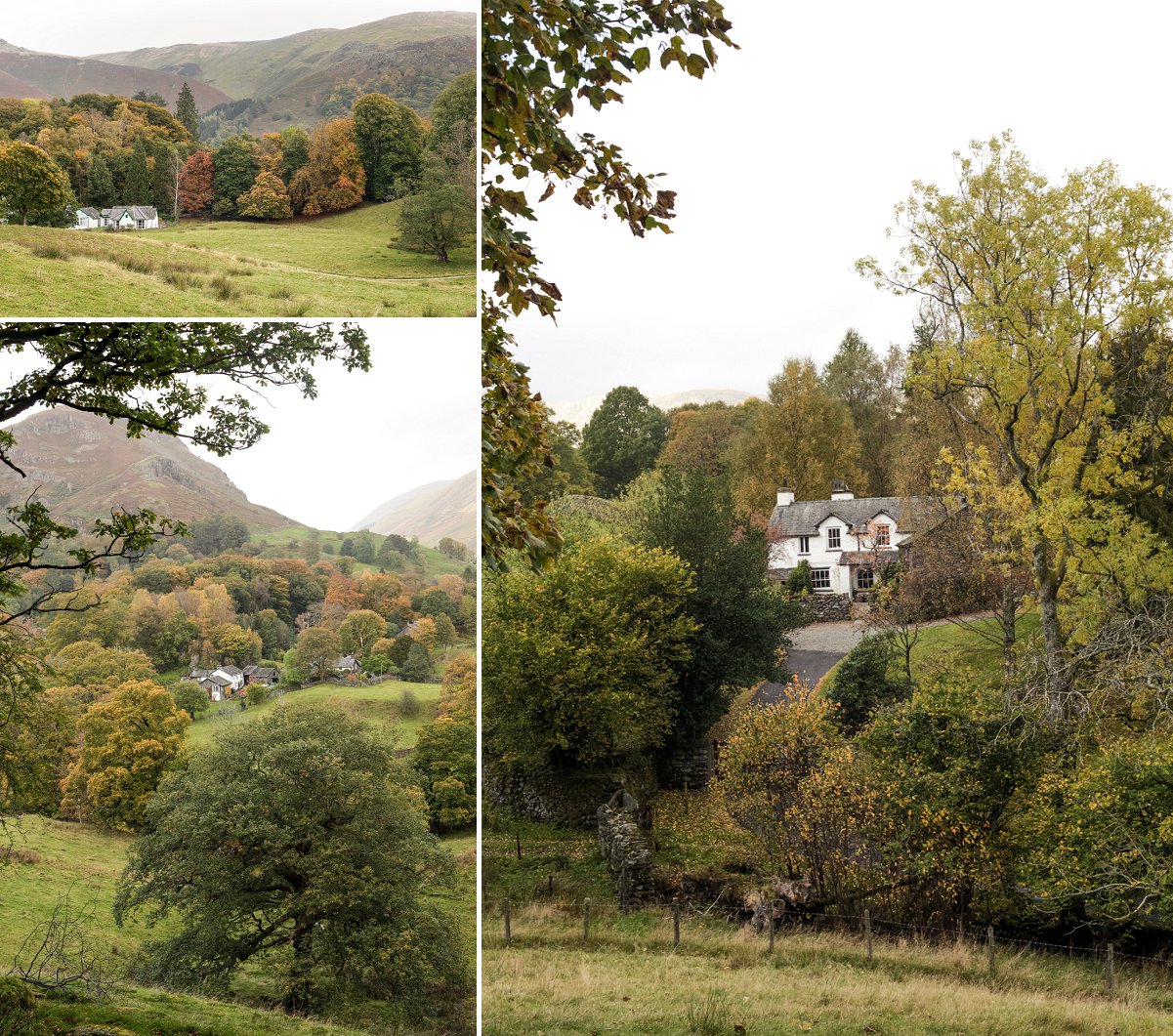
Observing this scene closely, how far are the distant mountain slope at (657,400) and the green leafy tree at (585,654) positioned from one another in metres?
23.0

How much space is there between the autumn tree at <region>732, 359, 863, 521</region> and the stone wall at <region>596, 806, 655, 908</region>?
39.6 ft

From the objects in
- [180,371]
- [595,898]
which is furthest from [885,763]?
[180,371]

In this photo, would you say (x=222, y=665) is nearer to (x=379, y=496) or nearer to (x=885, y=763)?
(x=379, y=496)

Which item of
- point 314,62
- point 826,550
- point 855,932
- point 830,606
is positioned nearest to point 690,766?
point 855,932

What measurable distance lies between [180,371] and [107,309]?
0.70 meters

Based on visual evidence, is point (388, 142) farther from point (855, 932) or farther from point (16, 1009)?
point (855, 932)

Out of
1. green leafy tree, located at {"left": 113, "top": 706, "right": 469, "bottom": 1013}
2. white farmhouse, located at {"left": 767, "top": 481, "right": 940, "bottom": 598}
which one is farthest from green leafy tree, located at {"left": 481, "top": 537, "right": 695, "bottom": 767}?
green leafy tree, located at {"left": 113, "top": 706, "right": 469, "bottom": 1013}

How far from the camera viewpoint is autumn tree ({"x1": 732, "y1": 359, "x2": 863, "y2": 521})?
2409cm

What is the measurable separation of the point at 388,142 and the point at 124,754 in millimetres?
3013

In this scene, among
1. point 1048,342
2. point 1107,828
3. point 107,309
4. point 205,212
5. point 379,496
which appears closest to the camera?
point 107,309

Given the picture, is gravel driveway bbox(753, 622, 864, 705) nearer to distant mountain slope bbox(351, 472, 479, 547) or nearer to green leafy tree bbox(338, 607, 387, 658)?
distant mountain slope bbox(351, 472, 479, 547)

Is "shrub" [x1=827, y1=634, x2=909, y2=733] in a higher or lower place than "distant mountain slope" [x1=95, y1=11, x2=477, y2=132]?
lower

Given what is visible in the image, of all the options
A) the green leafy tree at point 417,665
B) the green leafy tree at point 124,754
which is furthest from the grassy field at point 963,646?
the green leafy tree at point 124,754

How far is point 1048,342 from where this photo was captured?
11.2 m
